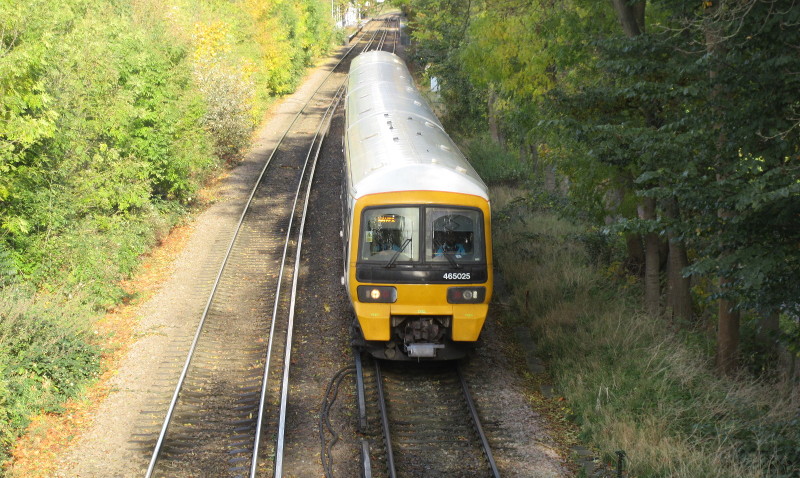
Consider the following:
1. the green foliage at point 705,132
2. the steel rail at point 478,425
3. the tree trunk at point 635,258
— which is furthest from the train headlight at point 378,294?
Answer: the tree trunk at point 635,258

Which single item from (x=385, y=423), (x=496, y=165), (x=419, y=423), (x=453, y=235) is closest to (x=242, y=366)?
(x=385, y=423)

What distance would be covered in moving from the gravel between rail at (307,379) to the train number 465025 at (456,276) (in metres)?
→ 1.65

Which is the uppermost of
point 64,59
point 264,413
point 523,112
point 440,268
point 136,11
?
point 136,11

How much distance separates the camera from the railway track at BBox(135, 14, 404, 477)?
890 cm

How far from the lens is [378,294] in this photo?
10383mm

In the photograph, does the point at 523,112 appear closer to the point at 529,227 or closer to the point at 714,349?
the point at 529,227

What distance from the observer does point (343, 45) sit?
6116cm

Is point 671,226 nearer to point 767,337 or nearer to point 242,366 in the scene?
point 767,337

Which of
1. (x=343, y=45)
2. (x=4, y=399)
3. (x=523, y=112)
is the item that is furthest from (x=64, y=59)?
(x=343, y=45)

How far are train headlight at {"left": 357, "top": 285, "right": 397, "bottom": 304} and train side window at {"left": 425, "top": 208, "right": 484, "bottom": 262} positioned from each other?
70 cm

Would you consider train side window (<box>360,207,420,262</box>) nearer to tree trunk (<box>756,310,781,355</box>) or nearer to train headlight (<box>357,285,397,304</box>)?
train headlight (<box>357,285,397,304</box>)

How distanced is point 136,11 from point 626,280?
17.5 m

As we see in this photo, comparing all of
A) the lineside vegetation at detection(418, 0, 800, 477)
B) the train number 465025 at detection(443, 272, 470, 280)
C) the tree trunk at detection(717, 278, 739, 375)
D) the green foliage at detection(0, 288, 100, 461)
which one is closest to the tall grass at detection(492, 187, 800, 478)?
the lineside vegetation at detection(418, 0, 800, 477)

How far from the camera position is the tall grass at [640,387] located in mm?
7938
